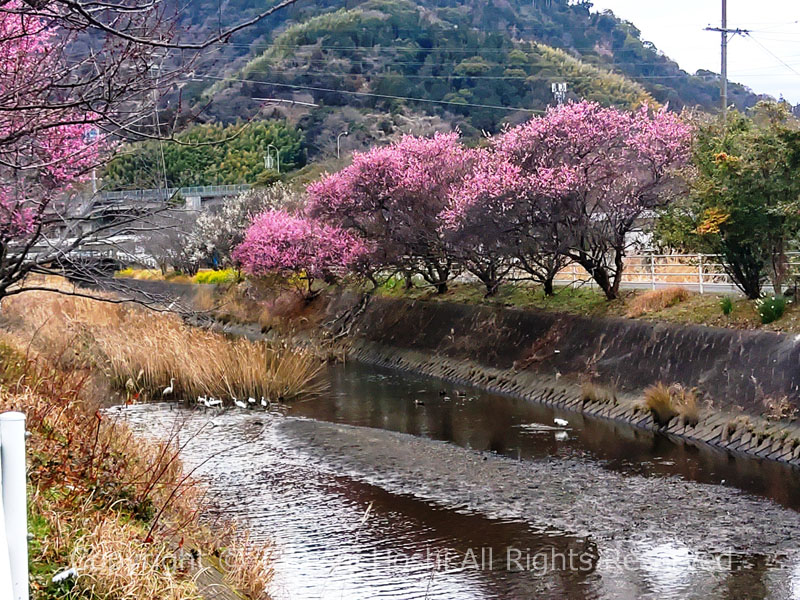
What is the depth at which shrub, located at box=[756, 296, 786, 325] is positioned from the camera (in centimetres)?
2002

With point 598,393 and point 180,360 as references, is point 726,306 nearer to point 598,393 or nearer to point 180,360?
point 598,393

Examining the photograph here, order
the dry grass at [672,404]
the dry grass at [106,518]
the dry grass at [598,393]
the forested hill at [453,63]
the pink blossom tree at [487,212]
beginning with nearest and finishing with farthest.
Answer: the dry grass at [106,518]
the dry grass at [672,404]
the dry grass at [598,393]
the pink blossom tree at [487,212]
the forested hill at [453,63]

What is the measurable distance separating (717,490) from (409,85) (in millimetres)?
106459

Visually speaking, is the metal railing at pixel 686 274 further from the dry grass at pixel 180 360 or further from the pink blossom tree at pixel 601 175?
the dry grass at pixel 180 360

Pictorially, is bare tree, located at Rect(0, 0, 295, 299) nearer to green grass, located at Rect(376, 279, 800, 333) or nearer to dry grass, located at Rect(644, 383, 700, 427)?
dry grass, located at Rect(644, 383, 700, 427)

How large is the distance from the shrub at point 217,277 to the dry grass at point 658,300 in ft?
90.3

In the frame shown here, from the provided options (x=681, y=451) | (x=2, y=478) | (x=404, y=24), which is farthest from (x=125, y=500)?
(x=404, y=24)

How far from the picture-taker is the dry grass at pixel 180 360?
2117 cm

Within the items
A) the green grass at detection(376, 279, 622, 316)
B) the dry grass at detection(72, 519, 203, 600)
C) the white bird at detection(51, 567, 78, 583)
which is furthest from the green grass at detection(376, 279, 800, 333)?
the white bird at detection(51, 567, 78, 583)

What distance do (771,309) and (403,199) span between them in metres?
15.0

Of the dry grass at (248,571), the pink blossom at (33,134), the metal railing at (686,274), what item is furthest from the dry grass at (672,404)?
the pink blossom at (33,134)

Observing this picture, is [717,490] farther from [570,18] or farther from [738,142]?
[570,18]

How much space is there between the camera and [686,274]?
23594 millimetres

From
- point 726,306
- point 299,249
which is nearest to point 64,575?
point 726,306
